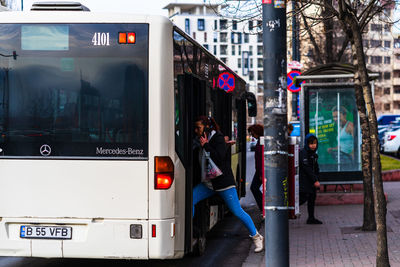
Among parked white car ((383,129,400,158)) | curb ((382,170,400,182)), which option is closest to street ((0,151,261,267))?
curb ((382,170,400,182))

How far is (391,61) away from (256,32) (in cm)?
10853

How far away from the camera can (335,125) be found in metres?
17.0

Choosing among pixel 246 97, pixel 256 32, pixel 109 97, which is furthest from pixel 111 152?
pixel 246 97

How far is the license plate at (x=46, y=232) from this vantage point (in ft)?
23.6

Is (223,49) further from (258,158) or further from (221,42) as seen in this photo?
(258,158)

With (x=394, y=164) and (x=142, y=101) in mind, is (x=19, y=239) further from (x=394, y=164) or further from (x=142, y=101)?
(x=394, y=164)

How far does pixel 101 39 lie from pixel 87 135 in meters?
0.99

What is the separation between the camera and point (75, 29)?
727 cm

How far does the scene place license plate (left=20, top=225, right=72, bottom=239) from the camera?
721 cm

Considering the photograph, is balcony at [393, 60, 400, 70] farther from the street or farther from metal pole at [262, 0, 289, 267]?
metal pole at [262, 0, 289, 267]

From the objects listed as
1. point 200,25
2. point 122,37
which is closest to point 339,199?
point 122,37

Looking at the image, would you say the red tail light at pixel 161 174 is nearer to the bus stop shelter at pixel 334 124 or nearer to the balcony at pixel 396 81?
the bus stop shelter at pixel 334 124

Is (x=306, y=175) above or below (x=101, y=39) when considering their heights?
below

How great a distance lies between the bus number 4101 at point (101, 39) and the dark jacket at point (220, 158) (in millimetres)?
1973
